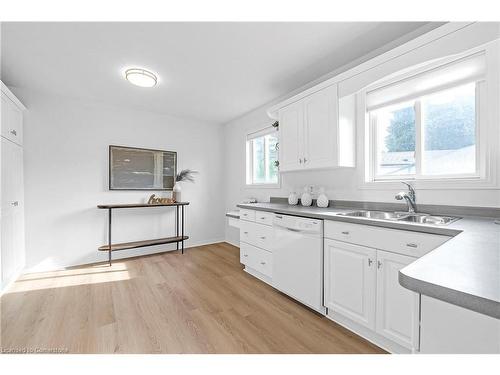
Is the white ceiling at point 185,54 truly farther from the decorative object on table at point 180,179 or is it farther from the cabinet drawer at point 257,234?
the cabinet drawer at point 257,234

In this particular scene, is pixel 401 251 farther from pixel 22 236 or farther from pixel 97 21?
pixel 22 236

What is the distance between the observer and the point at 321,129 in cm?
234

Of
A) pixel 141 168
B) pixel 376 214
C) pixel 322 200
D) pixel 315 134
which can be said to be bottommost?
pixel 376 214

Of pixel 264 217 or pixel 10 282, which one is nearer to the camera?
pixel 10 282

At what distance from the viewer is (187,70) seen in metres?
2.49

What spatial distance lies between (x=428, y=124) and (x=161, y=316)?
294 centimetres

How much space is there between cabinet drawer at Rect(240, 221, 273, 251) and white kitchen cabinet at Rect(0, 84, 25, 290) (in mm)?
2608

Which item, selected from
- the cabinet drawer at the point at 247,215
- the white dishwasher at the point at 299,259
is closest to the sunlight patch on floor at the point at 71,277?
the cabinet drawer at the point at 247,215

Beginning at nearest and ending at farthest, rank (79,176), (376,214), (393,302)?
(393,302)
(376,214)
(79,176)

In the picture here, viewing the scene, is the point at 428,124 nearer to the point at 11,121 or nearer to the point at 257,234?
the point at 257,234

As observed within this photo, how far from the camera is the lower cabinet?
1423 mm

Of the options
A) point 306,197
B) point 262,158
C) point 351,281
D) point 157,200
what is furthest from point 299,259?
point 157,200

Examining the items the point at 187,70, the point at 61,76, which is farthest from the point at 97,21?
the point at 61,76
